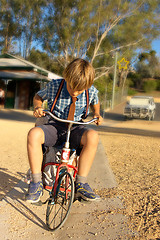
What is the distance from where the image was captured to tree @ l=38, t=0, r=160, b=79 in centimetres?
2941

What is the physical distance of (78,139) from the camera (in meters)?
3.04

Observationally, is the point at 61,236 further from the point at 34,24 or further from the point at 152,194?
the point at 34,24

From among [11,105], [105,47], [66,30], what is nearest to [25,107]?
[11,105]

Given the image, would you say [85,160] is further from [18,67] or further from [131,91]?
[131,91]

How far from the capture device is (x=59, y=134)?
3.08 metres

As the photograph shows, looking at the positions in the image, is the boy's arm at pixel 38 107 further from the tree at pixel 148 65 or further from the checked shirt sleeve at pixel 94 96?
the tree at pixel 148 65

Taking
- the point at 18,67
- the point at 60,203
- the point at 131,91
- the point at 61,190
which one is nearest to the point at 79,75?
the point at 61,190

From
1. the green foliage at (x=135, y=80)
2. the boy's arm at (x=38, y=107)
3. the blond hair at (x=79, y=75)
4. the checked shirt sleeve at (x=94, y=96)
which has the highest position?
the green foliage at (x=135, y=80)

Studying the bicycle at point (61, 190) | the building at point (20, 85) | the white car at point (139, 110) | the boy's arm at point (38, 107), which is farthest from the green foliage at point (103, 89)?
the bicycle at point (61, 190)

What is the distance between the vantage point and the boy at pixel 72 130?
9.23ft

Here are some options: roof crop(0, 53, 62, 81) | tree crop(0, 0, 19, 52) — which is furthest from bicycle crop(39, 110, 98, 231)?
tree crop(0, 0, 19, 52)

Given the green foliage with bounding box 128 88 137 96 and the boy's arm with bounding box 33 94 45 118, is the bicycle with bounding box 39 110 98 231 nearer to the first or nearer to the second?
the boy's arm with bounding box 33 94 45 118

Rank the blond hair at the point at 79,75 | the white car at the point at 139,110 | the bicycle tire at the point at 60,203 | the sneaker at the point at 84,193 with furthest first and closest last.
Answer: the white car at the point at 139,110 → the sneaker at the point at 84,193 → the blond hair at the point at 79,75 → the bicycle tire at the point at 60,203

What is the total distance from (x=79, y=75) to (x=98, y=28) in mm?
29390
